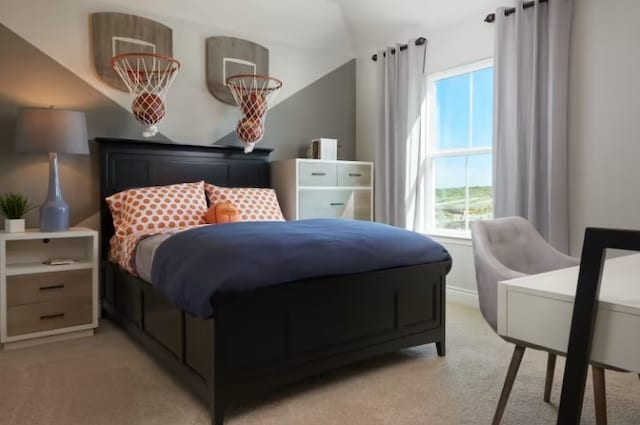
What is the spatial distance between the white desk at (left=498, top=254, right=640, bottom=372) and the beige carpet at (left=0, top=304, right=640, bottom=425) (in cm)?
80

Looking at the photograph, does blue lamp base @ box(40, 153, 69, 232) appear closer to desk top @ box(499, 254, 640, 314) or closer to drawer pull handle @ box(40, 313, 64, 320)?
drawer pull handle @ box(40, 313, 64, 320)

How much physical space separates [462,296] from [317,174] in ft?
5.48

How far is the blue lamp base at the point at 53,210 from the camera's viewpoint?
3037 millimetres

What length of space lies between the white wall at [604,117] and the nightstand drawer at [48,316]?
340cm

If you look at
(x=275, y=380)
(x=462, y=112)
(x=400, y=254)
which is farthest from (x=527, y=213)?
(x=275, y=380)

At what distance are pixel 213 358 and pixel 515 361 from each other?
1173mm

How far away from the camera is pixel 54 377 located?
2.44 metres

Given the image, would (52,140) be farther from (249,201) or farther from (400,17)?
(400,17)

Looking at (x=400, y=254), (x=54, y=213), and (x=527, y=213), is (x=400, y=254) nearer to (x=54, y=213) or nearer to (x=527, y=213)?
(x=527, y=213)

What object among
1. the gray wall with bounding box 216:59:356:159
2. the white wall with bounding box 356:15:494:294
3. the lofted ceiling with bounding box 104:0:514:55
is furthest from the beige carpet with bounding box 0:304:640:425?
the lofted ceiling with bounding box 104:0:514:55

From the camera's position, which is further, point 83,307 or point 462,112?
point 462,112

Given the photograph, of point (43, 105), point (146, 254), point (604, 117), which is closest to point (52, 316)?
point (146, 254)

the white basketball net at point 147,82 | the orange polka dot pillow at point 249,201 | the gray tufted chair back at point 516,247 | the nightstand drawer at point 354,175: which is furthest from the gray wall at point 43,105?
the gray tufted chair back at point 516,247

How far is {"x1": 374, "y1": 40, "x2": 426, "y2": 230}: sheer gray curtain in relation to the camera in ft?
14.2
